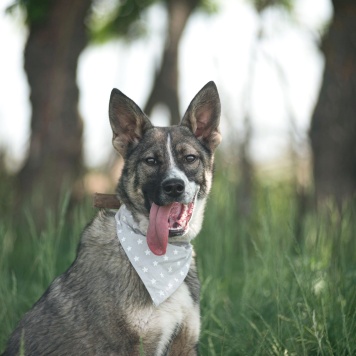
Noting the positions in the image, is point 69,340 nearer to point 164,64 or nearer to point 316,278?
point 316,278

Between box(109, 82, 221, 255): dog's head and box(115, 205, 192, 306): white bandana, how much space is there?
8 centimetres

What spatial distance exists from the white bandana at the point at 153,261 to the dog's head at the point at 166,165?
0.08 meters

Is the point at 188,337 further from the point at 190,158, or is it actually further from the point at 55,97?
the point at 55,97

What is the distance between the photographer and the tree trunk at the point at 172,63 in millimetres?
15906

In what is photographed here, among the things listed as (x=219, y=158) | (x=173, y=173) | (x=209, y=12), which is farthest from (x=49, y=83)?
(x=173, y=173)

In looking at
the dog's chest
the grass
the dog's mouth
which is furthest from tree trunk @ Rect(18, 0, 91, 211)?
the dog's chest

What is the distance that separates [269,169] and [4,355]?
10.4 m

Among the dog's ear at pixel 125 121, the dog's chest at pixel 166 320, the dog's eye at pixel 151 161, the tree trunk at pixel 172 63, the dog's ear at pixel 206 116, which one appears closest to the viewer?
the dog's chest at pixel 166 320

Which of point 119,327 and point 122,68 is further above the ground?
point 122,68

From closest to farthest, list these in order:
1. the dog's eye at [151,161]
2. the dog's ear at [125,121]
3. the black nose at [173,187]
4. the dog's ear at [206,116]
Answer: the black nose at [173,187], the dog's eye at [151,161], the dog's ear at [125,121], the dog's ear at [206,116]

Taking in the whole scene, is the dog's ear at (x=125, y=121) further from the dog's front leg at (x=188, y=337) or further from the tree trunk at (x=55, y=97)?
the tree trunk at (x=55, y=97)

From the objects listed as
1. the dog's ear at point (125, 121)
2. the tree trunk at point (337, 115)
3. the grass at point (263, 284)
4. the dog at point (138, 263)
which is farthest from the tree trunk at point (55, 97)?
the dog at point (138, 263)

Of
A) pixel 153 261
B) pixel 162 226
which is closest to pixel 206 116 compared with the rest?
pixel 162 226

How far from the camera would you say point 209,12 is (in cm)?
1518
